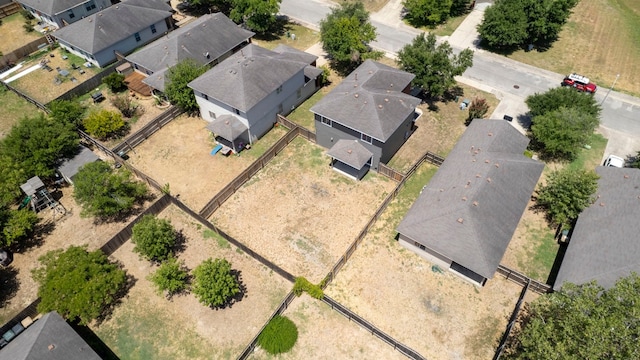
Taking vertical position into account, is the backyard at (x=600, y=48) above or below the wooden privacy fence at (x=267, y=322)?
above

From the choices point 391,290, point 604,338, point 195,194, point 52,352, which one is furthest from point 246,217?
point 604,338

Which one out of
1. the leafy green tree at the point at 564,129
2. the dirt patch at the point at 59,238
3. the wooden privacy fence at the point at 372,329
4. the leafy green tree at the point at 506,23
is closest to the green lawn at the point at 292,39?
the leafy green tree at the point at 506,23

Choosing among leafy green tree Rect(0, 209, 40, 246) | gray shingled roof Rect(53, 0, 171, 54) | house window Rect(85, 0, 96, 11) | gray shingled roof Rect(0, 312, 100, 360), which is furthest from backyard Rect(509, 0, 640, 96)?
house window Rect(85, 0, 96, 11)

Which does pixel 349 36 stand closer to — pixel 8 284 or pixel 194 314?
pixel 194 314

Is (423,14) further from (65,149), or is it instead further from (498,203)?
(65,149)

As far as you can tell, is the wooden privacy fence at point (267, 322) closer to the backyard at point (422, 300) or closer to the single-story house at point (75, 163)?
the backyard at point (422, 300)

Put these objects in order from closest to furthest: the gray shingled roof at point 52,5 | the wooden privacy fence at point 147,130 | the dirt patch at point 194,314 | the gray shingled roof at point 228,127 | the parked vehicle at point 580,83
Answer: the dirt patch at point 194,314
the gray shingled roof at point 228,127
the wooden privacy fence at point 147,130
the parked vehicle at point 580,83
the gray shingled roof at point 52,5

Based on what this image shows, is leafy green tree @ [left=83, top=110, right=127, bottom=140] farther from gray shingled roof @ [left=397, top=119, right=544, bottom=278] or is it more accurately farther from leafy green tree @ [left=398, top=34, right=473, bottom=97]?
leafy green tree @ [left=398, top=34, right=473, bottom=97]

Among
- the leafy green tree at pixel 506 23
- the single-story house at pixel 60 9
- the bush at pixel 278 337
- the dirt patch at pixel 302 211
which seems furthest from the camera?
the single-story house at pixel 60 9
